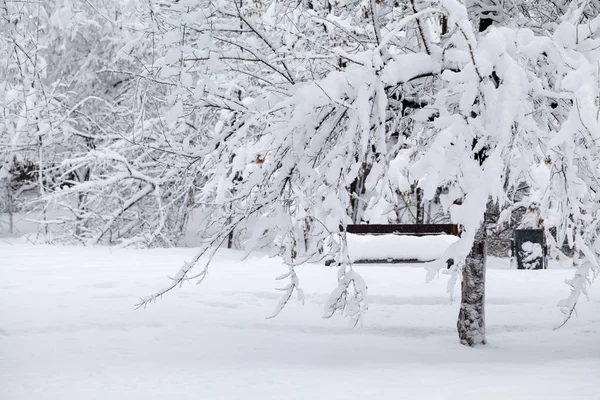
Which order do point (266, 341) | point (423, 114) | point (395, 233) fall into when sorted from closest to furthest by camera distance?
point (423, 114) → point (266, 341) → point (395, 233)

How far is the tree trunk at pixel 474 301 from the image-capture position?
532cm

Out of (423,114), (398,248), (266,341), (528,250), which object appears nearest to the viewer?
(423,114)

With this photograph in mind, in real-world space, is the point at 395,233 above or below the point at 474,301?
above

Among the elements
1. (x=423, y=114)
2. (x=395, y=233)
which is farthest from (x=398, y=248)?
(x=423, y=114)

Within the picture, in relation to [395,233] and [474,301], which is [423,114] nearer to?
[474,301]

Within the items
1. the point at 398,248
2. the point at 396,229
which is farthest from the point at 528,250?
the point at 398,248

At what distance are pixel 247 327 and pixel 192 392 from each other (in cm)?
205

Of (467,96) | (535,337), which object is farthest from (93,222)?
(467,96)

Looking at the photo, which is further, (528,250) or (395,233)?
(528,250)

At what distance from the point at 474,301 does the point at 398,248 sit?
3.08 metres

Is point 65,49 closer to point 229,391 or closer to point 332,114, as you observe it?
point 332,114

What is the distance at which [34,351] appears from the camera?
466 cm

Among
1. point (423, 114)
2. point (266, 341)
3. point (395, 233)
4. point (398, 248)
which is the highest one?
point (423, 114)

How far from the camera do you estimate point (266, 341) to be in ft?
17.3
